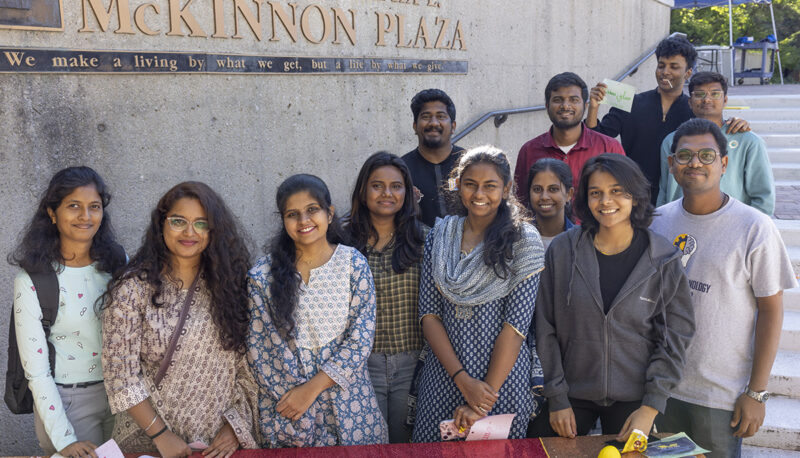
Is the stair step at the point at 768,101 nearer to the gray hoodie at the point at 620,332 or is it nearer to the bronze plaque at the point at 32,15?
the gray hoodie at the point at 620,332

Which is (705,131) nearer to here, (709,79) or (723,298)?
(723,298)

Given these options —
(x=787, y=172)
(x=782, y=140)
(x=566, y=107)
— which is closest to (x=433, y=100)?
(x=566, y=107)

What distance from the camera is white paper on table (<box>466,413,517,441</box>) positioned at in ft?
8.27

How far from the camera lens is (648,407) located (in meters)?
2.48

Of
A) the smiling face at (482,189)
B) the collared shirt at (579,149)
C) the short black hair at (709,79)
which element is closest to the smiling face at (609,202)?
the smiling face at (482,189)

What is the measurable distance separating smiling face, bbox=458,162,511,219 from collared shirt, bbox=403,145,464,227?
3.04 ft

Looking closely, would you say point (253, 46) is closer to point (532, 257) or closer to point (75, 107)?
point (75, 107)

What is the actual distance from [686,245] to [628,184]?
0.41 meters

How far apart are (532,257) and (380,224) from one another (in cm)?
77

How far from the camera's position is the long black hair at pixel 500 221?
2.64 metres

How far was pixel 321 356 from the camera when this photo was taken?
2.58m

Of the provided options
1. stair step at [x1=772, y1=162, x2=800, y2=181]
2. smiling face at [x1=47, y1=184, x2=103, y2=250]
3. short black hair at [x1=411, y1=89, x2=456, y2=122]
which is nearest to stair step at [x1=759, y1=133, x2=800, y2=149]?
stair step at [x1=772, y1=162, x2=800, y2=181]

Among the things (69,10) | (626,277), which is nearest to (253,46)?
(69,10)

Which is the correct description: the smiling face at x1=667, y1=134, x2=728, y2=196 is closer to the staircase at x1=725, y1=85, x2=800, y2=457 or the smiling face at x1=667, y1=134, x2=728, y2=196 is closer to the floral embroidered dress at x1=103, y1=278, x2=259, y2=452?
the staircase at x1=725, y1=85, x2=800, y2=457
